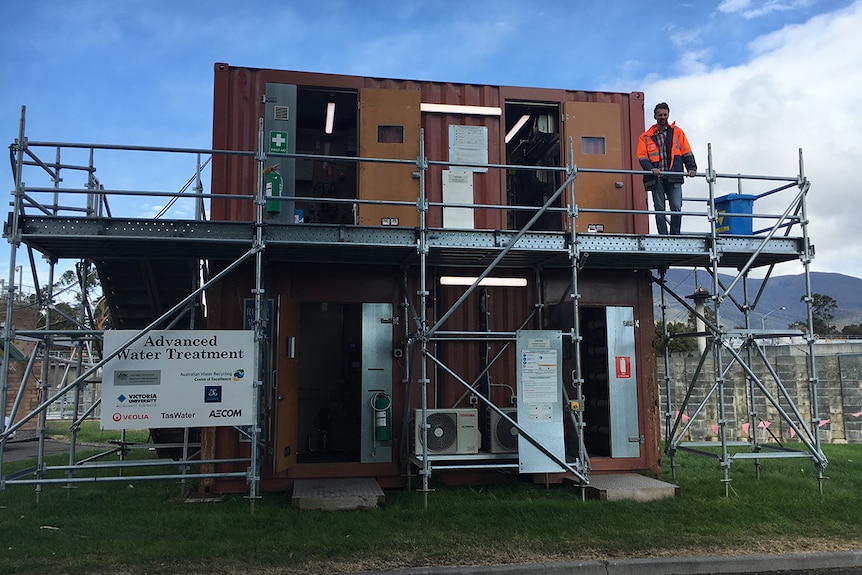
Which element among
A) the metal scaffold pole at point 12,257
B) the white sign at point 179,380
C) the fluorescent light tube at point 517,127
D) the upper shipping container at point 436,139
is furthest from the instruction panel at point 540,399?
the metal scaffold pole at point 12,257

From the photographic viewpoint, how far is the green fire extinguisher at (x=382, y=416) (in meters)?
9.69

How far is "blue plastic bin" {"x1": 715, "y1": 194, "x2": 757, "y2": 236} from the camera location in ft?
32.1

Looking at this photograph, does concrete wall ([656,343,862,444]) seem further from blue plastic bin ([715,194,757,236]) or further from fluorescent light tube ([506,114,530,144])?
fluorescent light tube ([506,114,530,144])

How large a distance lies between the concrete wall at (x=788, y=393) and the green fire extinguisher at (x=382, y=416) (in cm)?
1008

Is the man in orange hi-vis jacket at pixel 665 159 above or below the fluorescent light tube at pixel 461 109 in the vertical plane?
below

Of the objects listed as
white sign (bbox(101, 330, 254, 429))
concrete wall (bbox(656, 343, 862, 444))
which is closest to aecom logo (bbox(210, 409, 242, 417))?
white sign (bbox(101, 330, 254, 429))

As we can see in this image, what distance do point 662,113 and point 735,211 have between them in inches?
67.1

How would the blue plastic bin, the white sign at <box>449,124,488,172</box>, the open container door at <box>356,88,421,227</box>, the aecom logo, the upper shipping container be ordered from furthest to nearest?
the white sign at <box>449,124,488,172</box> < the open container door at <box>356,88,421,227</box> < the upper shipping container < the blue plastic bin < the aecom logo

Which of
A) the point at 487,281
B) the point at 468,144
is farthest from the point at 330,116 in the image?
the point at 487,281

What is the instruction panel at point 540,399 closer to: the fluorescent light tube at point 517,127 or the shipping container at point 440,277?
the shipping container at point 440,277

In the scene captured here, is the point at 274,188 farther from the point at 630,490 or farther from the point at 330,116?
the point at 630,490

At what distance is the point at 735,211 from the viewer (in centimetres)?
984

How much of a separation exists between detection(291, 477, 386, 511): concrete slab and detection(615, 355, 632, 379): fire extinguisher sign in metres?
4.02

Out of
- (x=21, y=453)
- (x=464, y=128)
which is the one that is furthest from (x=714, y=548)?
(x=21, y=453)
